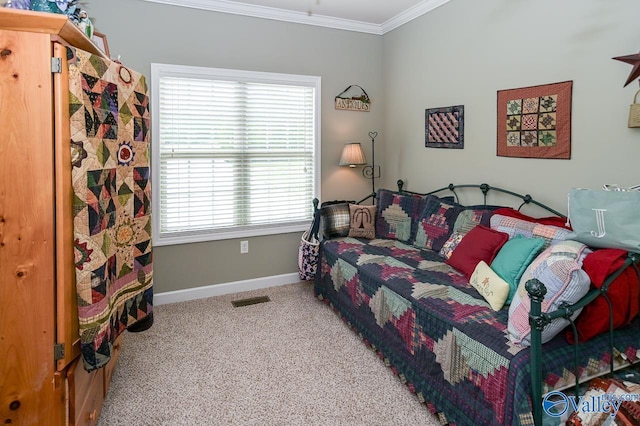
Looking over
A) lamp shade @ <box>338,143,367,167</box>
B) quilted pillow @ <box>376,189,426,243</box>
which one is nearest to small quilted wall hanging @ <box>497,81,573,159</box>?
quilted pillow @ <box>376,189,426,243</box>

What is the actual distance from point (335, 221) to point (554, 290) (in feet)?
7.16

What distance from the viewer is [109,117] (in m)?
1.75

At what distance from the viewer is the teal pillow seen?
2.04m

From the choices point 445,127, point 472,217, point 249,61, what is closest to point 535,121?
point 472,217

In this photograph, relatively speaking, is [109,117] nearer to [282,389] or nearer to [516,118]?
[282,389]

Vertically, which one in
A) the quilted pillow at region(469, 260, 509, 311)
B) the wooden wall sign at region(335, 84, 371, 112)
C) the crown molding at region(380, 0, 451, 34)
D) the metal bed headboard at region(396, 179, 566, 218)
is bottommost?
the quilted pillow at region(469, 260, 509, 311)

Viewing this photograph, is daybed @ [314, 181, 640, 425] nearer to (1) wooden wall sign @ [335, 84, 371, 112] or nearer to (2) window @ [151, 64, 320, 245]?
(2) window @ [151, 64, 320, 245]

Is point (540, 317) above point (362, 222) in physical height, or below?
below

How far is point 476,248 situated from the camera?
2459 mm

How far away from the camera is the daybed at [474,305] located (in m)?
1.58

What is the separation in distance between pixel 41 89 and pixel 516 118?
2732 millimetres

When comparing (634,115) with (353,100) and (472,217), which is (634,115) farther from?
(353,100)

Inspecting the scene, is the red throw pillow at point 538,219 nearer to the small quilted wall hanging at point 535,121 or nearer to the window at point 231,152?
the small quilted wall hanging at point 535,121

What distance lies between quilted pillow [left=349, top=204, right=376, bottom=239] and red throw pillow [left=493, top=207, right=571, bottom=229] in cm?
119
